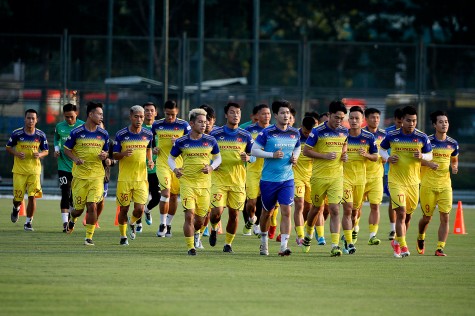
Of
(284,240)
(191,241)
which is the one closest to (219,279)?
(191,241)

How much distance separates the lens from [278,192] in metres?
17.4

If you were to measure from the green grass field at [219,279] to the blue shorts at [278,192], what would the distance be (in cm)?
85

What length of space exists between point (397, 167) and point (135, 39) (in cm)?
2007

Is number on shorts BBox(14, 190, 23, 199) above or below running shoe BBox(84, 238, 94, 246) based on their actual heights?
above

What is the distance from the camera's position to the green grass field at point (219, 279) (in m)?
12.2

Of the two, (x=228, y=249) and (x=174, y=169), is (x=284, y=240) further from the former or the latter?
(x=174, y=169)

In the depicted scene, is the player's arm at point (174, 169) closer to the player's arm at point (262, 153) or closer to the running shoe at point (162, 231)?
the player's arm at point (262, 153)

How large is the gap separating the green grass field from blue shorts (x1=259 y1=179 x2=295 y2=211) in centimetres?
85

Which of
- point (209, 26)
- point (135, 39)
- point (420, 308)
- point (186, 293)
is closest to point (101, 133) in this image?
point (186, 293)

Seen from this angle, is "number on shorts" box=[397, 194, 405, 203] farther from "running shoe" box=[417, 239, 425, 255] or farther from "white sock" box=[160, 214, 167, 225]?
"white sock" box=[160, 214, 167, 225]

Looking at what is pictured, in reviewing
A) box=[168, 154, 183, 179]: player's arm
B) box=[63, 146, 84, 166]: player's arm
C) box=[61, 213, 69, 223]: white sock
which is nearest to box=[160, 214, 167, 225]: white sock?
box=[61, 213, 69, 223]: white sock

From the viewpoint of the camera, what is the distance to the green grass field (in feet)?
40.1

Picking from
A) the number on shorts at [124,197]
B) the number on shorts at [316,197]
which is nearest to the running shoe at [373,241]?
the number on shorts at [316,197]

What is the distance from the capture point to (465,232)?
23750 mm
